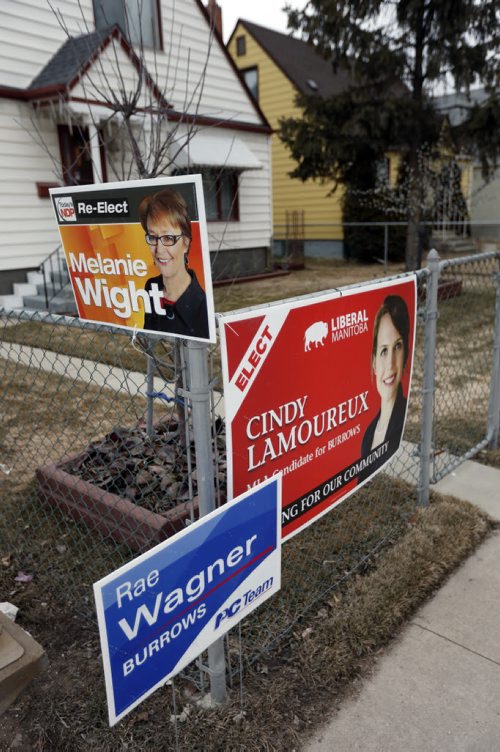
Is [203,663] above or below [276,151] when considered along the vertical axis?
below

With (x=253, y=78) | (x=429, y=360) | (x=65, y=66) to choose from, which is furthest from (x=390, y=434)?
(x=253, y=78)

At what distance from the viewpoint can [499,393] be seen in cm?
449

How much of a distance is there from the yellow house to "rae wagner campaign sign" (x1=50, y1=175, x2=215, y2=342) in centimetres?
1789

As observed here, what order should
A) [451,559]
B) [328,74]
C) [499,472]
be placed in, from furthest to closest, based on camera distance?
[328,74] → [499,472] → [451,559]

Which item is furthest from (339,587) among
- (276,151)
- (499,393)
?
(276,151)

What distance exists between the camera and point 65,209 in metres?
2.08

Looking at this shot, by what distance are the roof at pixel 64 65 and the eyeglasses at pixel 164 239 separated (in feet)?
30.0

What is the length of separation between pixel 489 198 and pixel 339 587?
27.0 m

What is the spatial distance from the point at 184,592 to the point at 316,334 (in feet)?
3.58

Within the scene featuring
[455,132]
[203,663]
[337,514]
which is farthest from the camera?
[455,132]

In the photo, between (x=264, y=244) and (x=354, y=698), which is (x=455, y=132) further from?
(x=354, y=698)


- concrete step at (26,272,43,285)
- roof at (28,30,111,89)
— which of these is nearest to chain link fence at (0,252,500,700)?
concrete step at (26,272,43,285)

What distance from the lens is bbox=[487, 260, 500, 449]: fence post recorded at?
423cm

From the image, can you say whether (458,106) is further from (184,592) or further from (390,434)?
(184,592)
